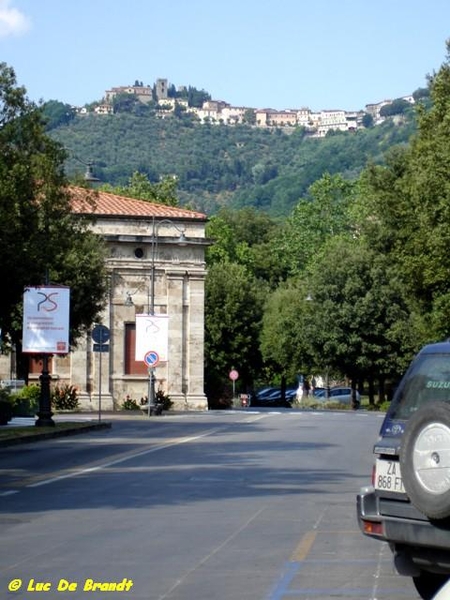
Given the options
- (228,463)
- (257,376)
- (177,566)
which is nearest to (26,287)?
(228,463)

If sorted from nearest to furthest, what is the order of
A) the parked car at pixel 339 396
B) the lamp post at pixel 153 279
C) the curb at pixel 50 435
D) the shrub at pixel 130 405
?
the curb at pixel 50 435 → the lamp post at pixel 153 279 → the shrub at pixel 130 405 → the parked car at pixel 339 396

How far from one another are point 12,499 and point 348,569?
300 inches

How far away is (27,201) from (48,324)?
5958 mm

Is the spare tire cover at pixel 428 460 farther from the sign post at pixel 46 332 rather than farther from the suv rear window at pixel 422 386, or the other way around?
the sign post at pixel 46 332

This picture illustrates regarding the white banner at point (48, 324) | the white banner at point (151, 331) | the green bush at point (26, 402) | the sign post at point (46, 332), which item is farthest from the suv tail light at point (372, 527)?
the white banner at point (151, 331)

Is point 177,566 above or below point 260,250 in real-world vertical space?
below

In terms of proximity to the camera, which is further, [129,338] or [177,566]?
[129,338]

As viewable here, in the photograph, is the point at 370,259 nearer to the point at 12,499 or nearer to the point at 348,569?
the point at 12,499

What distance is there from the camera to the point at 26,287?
120ft

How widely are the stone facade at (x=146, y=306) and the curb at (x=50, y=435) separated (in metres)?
22.4

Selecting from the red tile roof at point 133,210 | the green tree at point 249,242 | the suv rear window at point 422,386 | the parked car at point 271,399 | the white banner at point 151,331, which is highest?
the green tree at point 249,242

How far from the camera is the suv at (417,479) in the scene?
8867 mm

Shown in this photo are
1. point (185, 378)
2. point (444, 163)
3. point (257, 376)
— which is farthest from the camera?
point (257, 376)

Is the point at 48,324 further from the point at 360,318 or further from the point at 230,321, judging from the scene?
the point at 230,321
